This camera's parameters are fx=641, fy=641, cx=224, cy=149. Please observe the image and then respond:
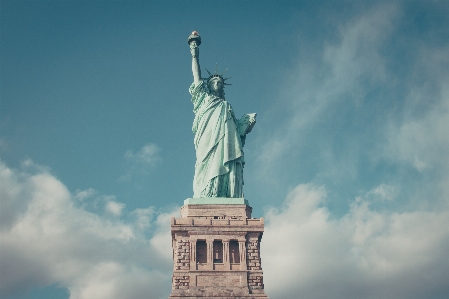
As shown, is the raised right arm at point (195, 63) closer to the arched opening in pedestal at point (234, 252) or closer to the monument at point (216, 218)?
the monument at point (216, 218)

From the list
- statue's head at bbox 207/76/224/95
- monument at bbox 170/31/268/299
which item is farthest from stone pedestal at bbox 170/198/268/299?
statue's head at bbox 207/76/224/95

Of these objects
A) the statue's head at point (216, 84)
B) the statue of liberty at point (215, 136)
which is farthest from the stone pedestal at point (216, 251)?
the statue's head at point (216, 84)

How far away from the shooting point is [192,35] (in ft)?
149

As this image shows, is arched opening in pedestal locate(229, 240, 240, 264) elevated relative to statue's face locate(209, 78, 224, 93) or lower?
lower

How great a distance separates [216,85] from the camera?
45.2m

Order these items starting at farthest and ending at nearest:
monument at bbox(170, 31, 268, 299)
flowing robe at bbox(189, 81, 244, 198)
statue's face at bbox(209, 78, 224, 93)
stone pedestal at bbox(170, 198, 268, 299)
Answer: statue's face at bbox(209, 78, 224, 93), flowing robe at bbox(189, 81, 244, 198), monument at bbox(170, 31, 268, 299), stone pedestal at bbox(170, 198, 268, 299)

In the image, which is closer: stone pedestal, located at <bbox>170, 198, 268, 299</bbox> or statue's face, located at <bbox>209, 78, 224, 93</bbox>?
stone pedestal, located at <bbox>170, 198, 268, 299</bbox>

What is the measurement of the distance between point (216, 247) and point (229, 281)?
90.6 inches

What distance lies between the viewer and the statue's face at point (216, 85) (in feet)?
148

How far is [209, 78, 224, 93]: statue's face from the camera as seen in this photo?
45.2 meters

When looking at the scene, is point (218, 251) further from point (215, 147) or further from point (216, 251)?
point (215, 147)

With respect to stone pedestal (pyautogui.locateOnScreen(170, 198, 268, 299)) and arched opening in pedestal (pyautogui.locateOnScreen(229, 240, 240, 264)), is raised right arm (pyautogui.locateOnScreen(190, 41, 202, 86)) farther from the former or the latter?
arched opening in pedestal (pyautogui.locateOnScreen(229, 240, 240, 264))

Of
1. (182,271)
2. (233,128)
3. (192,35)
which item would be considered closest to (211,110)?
(233,128)

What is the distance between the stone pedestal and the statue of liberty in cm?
168
